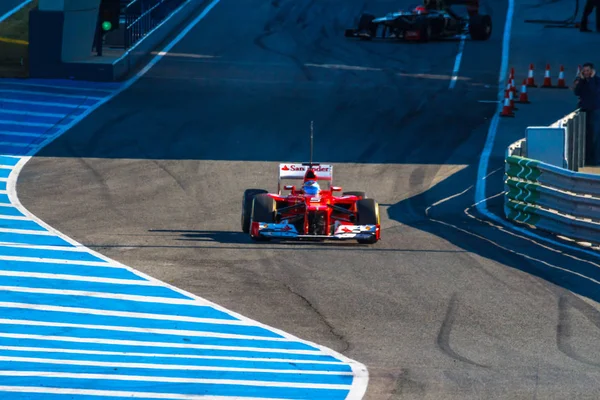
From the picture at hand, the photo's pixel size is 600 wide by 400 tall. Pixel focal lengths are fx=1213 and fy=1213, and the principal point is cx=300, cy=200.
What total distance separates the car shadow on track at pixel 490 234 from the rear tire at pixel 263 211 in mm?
2645

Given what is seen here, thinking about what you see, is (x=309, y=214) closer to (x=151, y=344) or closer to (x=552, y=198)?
(x=552, y=198)

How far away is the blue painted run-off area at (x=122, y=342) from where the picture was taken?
32.8ft

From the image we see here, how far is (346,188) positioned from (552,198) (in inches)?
170

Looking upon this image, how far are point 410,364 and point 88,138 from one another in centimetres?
1543

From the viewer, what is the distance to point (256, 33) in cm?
3819

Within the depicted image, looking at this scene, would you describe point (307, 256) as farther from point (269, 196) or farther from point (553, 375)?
point (553, 375)

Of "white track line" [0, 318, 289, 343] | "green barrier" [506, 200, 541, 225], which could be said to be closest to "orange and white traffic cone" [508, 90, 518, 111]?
"green barrier" [506, 200, 541, 225]

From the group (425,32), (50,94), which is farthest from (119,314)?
(425,32)

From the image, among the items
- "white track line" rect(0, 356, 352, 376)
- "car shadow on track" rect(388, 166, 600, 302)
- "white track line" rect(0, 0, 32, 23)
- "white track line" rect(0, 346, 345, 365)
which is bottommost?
"car shadow on track" rect(388, 166, 600, 302)

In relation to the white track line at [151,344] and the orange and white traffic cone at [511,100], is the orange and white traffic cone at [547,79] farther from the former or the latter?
the white track line at [151,344]

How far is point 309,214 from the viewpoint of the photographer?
16.5 meters

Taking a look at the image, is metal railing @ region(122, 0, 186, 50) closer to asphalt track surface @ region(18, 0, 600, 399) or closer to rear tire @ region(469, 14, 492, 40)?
asphalt track surface @ region(18, 0, 600, 399)

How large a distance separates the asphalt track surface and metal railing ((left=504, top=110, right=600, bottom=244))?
76 cm

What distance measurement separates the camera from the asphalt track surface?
11891 mm
